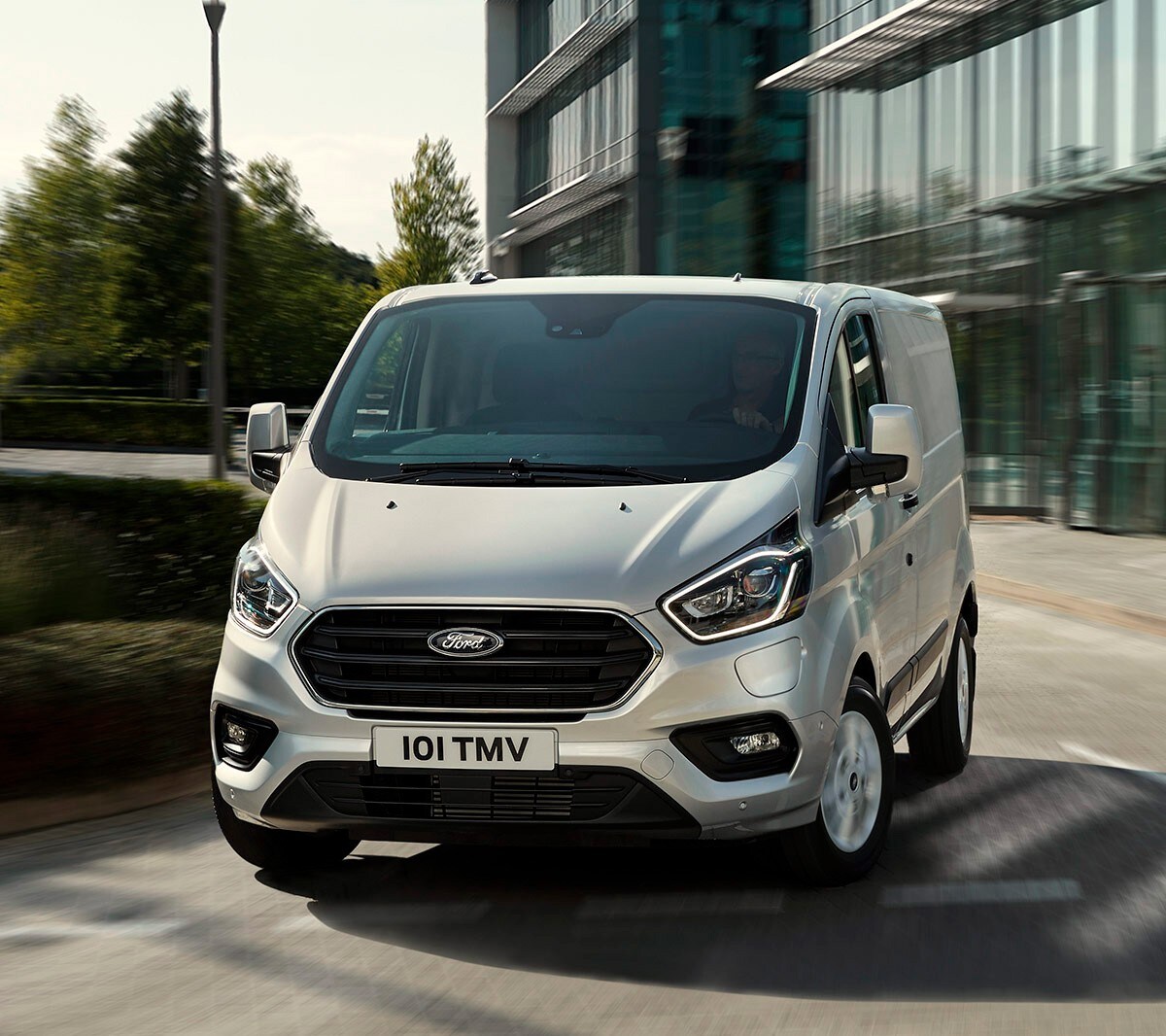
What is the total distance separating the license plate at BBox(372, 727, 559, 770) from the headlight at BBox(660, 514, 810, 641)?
1.56ft

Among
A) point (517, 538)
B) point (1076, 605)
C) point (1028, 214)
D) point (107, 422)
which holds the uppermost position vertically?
point (1028, 214)

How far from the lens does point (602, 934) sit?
183 inches

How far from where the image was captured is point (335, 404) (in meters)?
5.77

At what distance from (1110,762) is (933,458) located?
155cm

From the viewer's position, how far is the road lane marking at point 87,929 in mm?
4723

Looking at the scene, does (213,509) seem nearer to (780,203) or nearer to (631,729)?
(631,729)

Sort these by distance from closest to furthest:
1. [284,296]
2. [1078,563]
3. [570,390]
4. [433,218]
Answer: [570,390]
[1078,563]
[284,296]
[433,218]

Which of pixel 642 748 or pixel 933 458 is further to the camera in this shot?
pixel 933 458

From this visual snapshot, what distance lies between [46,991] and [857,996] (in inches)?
77.6

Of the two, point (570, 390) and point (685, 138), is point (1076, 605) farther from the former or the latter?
point (685, 138)

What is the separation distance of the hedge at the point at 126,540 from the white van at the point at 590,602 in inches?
132

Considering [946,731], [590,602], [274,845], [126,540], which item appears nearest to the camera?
[590,602]

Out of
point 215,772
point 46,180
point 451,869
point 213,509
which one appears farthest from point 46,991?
point 46,180

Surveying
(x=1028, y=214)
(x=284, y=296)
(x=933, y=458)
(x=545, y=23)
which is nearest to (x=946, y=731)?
(x=933, y=458)
